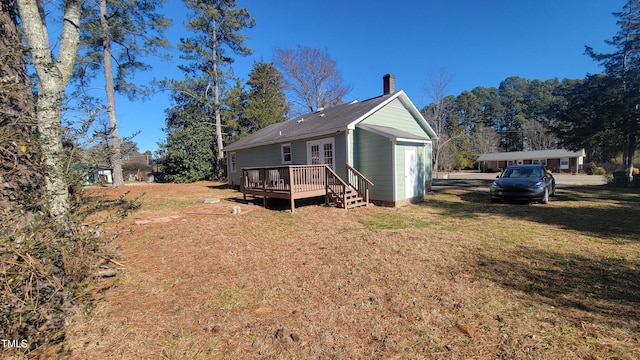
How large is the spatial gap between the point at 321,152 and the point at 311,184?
7.22 ft

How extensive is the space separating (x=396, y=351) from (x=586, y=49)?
2563 cm

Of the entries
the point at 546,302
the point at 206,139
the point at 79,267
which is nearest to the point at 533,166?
the point at 546,302

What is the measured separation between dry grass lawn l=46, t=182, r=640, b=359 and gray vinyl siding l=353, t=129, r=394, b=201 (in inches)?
138

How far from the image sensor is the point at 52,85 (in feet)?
10.8

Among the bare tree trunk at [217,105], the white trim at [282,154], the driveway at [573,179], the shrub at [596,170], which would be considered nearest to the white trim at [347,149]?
the white trim at [282,154]

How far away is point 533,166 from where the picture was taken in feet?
35.2

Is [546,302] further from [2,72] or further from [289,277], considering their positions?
[2,72]

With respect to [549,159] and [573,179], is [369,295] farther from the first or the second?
[549,159]

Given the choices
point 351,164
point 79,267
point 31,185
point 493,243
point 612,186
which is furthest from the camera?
point 612,186

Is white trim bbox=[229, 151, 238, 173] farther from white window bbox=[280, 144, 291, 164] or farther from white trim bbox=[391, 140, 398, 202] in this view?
white trim bbox=[391, 140, 398, 202]

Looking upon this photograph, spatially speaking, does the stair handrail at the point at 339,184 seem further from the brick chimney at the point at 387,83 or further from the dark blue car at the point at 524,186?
the brick chimney at the point at 387,83

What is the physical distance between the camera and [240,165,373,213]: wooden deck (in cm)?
898

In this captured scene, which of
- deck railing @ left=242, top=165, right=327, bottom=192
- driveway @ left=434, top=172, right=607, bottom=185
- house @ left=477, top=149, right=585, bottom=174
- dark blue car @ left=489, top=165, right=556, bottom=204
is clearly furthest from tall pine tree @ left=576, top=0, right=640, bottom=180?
house @ left=477, top=149, right=585, bottom=174

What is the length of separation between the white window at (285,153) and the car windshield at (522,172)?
9.42 metres
